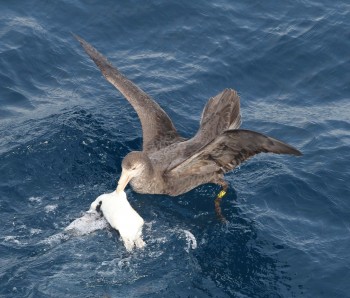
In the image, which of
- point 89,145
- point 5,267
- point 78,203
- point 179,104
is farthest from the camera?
point 179,104

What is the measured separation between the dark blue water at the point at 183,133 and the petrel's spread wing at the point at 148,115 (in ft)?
1.88

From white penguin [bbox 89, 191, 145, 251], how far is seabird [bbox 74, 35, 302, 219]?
35 cm

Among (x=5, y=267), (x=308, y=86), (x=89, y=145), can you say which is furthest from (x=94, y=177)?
(x=308, y=86)

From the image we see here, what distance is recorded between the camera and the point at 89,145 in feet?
50.9

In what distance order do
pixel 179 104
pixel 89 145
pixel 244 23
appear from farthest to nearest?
pixel 244 23 → pixel 179 104 → pixel 89 145

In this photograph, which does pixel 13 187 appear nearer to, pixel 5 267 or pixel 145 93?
pixel 5 267

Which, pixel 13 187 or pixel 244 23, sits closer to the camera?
pixel 13 187

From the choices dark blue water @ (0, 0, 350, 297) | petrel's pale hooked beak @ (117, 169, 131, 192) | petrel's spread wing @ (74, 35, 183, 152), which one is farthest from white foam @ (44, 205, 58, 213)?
petrel's spread wing @ (74, 35, 183, 152)

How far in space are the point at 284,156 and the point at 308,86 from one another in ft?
8.50

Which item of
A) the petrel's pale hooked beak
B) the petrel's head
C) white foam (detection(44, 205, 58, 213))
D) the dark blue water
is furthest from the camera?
white foam (detection(44, 205, 58, 213))

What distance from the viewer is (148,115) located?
15641 mm

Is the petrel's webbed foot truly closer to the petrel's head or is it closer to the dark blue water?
the dark blue water

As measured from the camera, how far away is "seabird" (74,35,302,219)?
526 inches

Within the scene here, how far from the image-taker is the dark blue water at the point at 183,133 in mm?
12500
